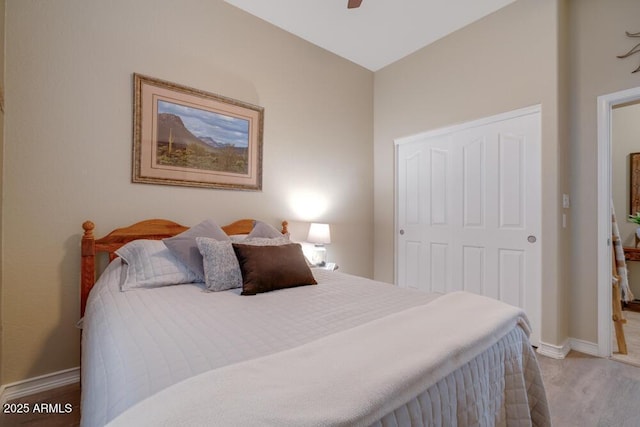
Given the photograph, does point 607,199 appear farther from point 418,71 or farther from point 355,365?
point 355,365

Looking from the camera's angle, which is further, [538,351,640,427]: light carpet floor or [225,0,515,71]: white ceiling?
[225,0,515,71]: white ceiling

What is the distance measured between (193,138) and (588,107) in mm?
3286

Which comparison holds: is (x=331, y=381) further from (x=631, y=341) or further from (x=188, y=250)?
(x=631, y=341)

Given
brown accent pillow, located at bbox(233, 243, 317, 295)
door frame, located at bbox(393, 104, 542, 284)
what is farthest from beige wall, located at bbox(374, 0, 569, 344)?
brown accent pillow, located at bbox(233, 243, 317, 295)

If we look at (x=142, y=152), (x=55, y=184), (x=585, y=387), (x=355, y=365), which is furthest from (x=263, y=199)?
(x=585, y=387)

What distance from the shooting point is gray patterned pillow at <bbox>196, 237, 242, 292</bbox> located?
165 cm

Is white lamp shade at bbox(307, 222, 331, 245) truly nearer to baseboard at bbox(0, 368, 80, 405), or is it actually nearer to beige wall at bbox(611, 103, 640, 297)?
baseboard at bbox(0, 368, 80, 405)

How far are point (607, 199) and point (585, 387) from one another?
1.41 m

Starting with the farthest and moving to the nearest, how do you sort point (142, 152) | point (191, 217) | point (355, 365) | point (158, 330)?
point (191, 217), point (142, 152), point (158, 330), point (355, 365)

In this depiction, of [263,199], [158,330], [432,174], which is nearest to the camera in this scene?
[158,330]

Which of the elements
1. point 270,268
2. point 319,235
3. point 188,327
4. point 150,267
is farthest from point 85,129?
point 319,235

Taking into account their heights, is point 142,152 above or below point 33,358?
above

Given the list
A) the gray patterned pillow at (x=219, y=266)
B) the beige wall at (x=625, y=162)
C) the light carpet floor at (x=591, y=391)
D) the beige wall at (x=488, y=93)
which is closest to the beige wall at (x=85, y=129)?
the gray patterned pillow at (x=219, y=266)

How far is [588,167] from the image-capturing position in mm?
2346
